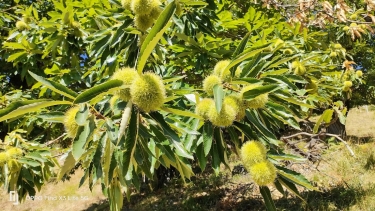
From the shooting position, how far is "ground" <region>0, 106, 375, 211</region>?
3.36 meters

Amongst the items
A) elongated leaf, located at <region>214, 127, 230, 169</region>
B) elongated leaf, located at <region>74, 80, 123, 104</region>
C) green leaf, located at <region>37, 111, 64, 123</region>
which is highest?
elongated leaf, located at <region>74, 80, 123, 104</region>

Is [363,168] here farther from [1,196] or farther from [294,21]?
[1,196]

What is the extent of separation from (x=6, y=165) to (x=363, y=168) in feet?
13.5

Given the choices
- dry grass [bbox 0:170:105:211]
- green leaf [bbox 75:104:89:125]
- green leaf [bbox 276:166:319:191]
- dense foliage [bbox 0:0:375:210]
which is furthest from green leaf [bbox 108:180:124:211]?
dry grass [bbox 0:170:105:211]

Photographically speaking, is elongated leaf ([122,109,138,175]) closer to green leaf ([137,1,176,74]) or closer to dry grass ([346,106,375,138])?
green leaf ([137,1,176,74])

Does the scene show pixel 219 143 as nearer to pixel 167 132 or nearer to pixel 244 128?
pixel 244 128

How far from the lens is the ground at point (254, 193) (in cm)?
336

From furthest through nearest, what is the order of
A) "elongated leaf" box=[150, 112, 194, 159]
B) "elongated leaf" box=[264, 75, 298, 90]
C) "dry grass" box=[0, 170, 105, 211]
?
"dry grass" box=[0, 170, 105, 211]
"elongated leaf" box=[264, 75, 298, 90]
"elongated leaf" box=[150, 112, 194, 159]

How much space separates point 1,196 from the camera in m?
7.52

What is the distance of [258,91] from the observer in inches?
35.1

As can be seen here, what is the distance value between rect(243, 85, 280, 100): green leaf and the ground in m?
1.80

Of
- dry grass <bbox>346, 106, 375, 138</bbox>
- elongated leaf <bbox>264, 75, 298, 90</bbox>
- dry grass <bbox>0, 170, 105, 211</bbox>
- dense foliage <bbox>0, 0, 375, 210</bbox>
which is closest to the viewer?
dense foliage <bbox>0, 0, 375, 210</bbox>

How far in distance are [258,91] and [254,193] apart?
145 inches

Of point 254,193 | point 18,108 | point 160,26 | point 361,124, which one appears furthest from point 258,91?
point 361,124
